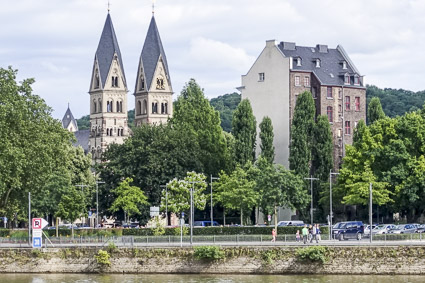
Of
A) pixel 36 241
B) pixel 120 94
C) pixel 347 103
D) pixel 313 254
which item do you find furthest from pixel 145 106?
pixel 313 254

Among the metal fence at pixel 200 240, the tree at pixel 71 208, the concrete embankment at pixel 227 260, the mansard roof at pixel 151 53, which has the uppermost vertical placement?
the mansard roof at pixel 151 53

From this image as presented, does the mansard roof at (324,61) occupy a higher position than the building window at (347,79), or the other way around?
the mansard roof at (324,61)

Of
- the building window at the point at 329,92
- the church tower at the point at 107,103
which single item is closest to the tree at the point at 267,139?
the building window at the point at 329,92

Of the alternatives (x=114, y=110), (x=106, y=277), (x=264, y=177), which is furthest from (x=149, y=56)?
(x=106, y=277)

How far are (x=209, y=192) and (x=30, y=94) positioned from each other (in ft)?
121

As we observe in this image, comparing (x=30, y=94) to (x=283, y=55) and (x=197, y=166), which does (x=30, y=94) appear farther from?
(x=283, y=55)

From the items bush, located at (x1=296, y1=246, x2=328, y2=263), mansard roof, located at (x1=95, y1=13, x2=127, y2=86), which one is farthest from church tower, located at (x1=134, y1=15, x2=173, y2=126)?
bush, located at (x1=296, y1=246, x2=328, y2=263)

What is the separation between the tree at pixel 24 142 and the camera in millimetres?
78750

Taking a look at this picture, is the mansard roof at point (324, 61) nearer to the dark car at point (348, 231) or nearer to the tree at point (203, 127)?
the tree at point (203, 127)

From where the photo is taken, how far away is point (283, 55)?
12125 centimetres

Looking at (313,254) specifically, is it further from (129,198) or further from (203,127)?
(203,127)

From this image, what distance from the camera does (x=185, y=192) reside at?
11025 cm

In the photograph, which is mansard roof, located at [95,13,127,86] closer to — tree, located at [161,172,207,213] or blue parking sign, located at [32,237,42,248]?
tree, located at [161,172,207,213]

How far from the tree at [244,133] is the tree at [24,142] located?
30.9 m
